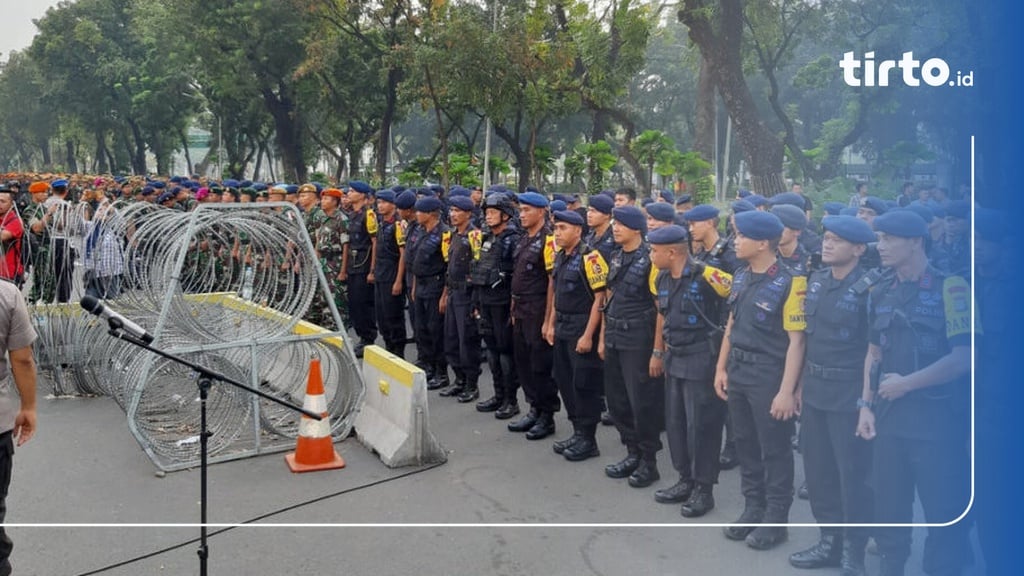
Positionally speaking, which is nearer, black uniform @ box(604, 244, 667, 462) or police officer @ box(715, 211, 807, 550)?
police officer @ box(715, 211, 807, 550)

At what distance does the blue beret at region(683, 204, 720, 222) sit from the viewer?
16.1ft

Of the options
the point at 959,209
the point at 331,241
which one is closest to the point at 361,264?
the point at 331,241

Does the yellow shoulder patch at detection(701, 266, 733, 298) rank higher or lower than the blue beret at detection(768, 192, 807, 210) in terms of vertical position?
lower

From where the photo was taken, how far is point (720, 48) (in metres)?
3.39

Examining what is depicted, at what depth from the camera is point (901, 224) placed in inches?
118

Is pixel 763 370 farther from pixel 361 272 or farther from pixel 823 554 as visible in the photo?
pixel 361 272

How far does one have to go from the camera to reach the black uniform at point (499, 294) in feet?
20.2

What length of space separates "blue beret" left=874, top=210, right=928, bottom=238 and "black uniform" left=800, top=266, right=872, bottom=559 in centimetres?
44

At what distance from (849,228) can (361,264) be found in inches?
224

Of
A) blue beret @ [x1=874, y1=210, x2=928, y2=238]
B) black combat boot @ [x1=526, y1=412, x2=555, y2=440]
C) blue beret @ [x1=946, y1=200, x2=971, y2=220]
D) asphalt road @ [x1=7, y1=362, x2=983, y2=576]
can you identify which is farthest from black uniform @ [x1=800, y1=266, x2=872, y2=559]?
black combat boot @ [x1=526, y1=412, x2=555, y2=440]

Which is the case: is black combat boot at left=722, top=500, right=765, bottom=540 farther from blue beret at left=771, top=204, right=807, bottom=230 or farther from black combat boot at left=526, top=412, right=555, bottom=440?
black combat boot at left=526, top=412, right=555, bottom=440

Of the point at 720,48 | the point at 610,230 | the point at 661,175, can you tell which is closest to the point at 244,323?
the point at 610,230

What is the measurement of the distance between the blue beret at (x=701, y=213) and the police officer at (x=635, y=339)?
36 cm

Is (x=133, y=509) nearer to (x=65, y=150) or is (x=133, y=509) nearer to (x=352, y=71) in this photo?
(x=65, y=150)
